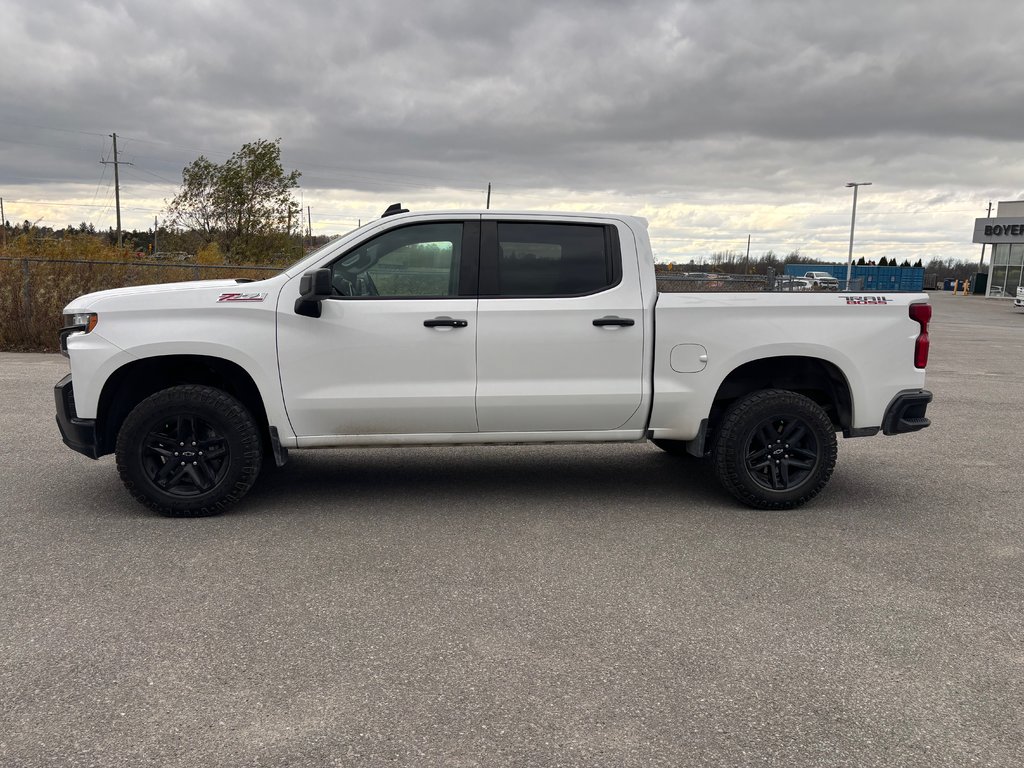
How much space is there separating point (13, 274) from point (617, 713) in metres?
14.8

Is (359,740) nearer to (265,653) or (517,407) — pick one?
(265,653)

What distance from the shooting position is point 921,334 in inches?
223

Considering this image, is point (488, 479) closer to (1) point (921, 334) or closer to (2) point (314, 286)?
(2) point (314, 286)

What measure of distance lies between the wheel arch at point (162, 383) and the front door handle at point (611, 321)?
217 cm

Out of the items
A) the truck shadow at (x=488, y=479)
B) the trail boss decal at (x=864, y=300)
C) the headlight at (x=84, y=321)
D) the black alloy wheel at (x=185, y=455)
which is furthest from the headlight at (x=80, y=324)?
the trail boss decal at (x=864, y=300)

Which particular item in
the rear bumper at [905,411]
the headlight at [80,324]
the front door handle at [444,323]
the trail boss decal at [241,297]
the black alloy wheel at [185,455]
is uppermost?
the trail boss decal at [241,297]

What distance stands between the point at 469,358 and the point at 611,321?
927 millimetres

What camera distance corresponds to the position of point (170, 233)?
97.6 ft

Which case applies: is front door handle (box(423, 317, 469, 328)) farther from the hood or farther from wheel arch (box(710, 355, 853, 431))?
wheel arch (box(710, 355, 853, 431))

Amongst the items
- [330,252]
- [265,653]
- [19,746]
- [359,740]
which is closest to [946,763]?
[359,740]

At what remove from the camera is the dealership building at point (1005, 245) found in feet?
182

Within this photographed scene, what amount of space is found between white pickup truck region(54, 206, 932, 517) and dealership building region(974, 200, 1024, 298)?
57891 mm

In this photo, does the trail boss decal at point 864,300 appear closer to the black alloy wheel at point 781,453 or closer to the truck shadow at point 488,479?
the black alloy wheel at point 781,453

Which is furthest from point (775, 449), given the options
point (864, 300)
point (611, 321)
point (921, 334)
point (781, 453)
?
point (611, 321)
